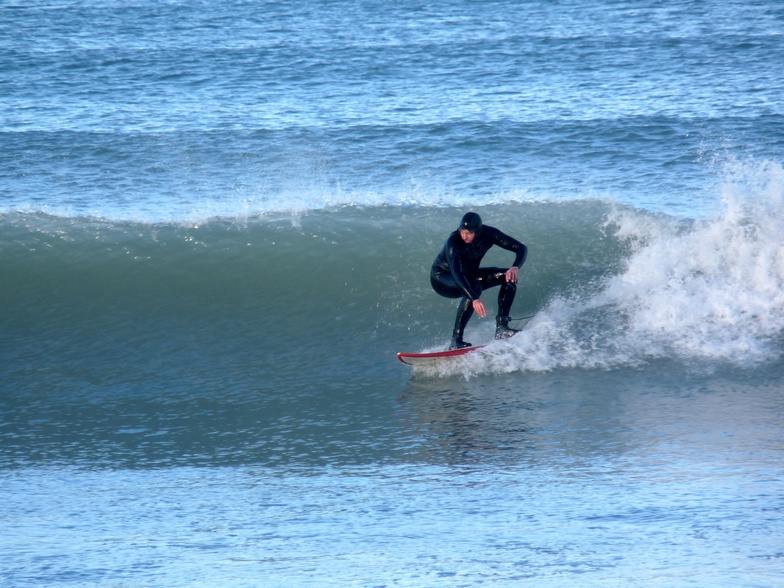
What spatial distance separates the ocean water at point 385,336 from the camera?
4785 mm

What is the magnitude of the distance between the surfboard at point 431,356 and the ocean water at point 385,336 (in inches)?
3.4

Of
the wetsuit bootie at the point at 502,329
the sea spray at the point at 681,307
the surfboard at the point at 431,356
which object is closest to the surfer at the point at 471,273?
the wetsuit bootie at the point at 502,329

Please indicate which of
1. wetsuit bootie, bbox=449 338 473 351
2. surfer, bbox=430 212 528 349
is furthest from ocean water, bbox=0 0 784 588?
surfer, bbox=430 212 528 349

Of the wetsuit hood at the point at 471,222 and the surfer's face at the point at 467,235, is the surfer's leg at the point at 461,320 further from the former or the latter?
the wetsuit hood at the point at 471,222

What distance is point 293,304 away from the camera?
9.68 meters

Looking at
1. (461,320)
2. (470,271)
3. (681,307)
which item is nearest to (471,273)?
(470,271)

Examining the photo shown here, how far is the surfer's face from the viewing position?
24.7ft

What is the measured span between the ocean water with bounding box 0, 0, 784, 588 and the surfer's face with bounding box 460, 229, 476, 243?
0.99m

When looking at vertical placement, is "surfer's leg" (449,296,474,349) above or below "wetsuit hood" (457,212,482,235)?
below

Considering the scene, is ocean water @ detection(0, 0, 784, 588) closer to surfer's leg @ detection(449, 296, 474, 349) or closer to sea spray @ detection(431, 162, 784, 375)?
sea spray @ detection(431, 162, 784, 375)

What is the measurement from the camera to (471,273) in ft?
25.8

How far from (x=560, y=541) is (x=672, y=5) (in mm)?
25438

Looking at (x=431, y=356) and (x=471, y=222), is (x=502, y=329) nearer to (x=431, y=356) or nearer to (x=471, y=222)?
(x=431, y=356)

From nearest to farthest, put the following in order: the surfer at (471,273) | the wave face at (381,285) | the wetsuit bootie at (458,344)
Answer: the surfer at (471,273)
the wetsuit bootie at (458,344)
the wave face at (381,285)
